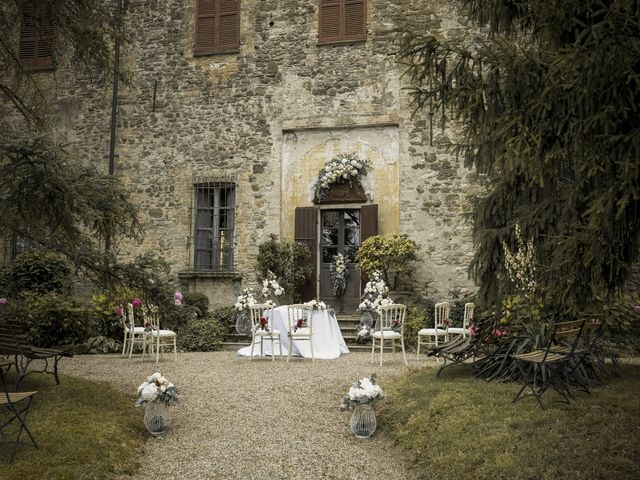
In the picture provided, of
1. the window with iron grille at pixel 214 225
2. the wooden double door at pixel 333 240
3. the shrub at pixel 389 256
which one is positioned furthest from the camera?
the window with iron grille at pixel 214 225

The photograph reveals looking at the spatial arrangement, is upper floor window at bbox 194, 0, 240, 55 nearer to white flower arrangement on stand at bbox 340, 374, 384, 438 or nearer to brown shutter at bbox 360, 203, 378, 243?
brown shutter at bbox 360, 203, 378, 243

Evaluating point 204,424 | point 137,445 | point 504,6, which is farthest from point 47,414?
point 504,6

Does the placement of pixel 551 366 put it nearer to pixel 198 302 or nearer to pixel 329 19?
pixel 198 302

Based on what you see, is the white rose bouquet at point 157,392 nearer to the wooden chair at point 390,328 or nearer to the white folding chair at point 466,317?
the wooden chair at point 390,328

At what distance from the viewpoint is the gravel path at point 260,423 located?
449cm

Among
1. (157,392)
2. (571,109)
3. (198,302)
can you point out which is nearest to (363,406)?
(157,392)

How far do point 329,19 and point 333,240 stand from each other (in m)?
4.37

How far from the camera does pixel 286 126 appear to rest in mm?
12820

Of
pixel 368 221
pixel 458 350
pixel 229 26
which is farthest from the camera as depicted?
pixel 229 26

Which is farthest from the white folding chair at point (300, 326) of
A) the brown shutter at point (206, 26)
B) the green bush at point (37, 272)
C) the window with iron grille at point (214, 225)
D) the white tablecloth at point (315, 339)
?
the brown shutter at point (206, 26)

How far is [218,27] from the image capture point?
1342 centimetres

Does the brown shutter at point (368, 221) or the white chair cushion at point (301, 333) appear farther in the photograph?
the brown shutter at point (368, 221)

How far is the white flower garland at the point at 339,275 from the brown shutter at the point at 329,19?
4.32 metres

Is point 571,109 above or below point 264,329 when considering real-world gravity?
above
